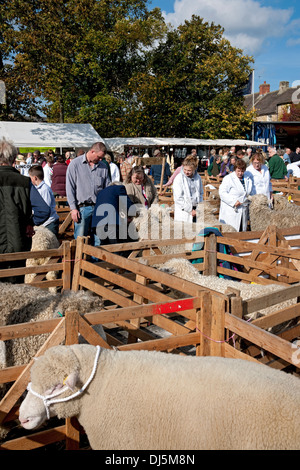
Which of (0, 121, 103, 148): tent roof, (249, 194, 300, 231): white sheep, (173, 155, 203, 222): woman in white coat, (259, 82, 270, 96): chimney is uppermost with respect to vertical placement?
(259, 82, 270, 96): chimney

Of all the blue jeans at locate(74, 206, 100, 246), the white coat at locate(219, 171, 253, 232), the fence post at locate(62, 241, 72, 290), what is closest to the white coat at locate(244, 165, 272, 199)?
the white coat at locate(219, 171, 253, 232)

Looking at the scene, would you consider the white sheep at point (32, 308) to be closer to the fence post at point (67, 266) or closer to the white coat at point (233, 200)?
the fence post at point (67, 266)

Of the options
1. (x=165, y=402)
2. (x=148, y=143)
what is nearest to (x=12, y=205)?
(x=165, y=402)

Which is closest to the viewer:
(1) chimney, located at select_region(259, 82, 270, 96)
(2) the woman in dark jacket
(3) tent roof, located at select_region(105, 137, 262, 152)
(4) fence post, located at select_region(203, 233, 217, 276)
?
(4) fence post, located at select_region(203, 233, 217, 276)

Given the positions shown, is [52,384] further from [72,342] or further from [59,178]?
[59,178]

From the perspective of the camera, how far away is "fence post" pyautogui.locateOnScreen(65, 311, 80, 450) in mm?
2191

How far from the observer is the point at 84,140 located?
19.9 meters

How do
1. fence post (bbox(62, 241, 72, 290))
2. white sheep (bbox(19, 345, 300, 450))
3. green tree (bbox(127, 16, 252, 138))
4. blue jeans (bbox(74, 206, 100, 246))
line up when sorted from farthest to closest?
1. green tree (bbox(127, 16, 252, 138))
2. blue jeans (bbox(74, 206, 100, 246))
3. fence post (bbox(62, 241, 72, 290))
4. white sheep (bbox(19, 345, 300, 450))

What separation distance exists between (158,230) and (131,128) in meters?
26.4

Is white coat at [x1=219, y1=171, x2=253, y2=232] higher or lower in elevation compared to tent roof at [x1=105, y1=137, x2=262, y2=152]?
lower

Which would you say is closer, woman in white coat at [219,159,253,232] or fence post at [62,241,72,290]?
fence post at [62,241,72,290]

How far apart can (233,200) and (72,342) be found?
4625mm

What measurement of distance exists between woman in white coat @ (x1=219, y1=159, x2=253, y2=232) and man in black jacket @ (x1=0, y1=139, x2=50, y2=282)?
134 inches

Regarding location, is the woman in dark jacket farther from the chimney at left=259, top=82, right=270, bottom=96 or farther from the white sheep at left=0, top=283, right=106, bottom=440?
the chimney at left=259, top=82, right=270, bottom=96
